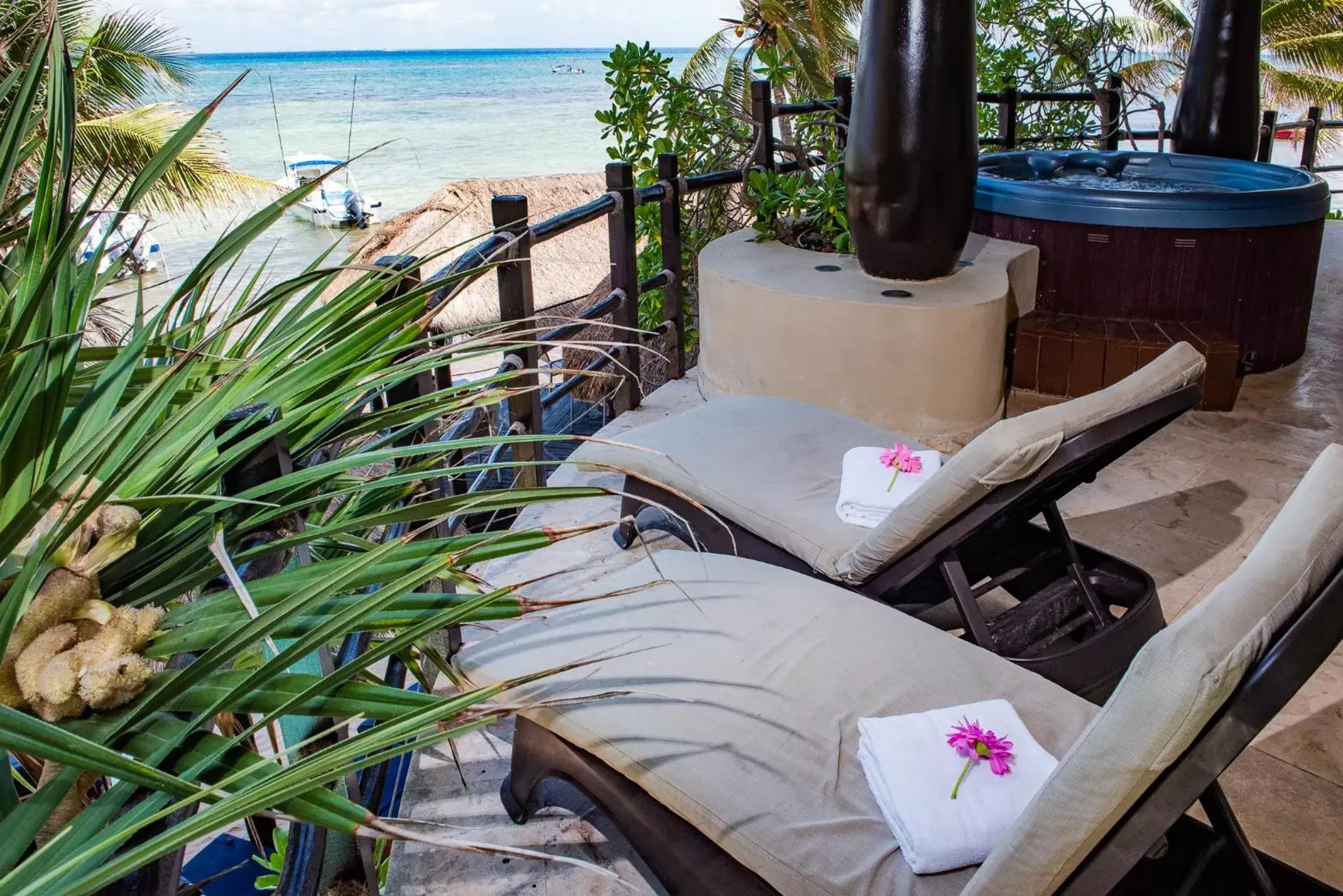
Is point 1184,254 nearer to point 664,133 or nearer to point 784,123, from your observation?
point 664,133

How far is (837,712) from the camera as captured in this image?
1.54 metres

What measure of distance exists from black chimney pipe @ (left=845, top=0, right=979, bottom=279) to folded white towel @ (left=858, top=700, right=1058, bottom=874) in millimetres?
2642

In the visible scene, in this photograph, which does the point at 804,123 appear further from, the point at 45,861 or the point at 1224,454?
the point at 45,861

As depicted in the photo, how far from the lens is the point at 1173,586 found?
272 cm

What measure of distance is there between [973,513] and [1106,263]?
3095mm

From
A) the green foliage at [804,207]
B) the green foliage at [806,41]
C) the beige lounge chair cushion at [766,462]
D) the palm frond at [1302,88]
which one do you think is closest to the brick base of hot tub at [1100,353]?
the green foliage at [804,207]

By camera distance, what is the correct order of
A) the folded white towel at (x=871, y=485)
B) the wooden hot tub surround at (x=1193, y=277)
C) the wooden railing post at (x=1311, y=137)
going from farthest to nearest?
the wooden railing post at (x=1311, y=137) < the wooden hot tub surround at (x=1193, y=277) < the folded white towel at (x=871, y=485)

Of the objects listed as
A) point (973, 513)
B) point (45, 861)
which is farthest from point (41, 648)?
point (973, 513)

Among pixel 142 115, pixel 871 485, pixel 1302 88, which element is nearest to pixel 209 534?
pixel 871 485

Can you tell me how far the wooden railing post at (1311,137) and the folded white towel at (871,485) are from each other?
7.56m

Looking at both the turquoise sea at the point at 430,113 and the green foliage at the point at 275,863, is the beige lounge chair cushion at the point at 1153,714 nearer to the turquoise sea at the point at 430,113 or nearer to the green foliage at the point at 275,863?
the green foliage at the point at 275,863

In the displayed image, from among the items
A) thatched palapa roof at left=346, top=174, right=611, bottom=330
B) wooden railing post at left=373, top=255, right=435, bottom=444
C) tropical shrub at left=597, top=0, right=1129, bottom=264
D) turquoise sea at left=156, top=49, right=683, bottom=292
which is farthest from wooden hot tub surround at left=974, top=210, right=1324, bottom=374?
turquoise sea at left=156, top=49, right=683, bottom=292

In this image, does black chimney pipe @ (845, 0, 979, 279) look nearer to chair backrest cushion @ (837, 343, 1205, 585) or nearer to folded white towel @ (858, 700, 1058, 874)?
chair backrest cushion @ (837, 343, 1205, 585)

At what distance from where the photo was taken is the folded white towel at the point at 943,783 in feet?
4.16
